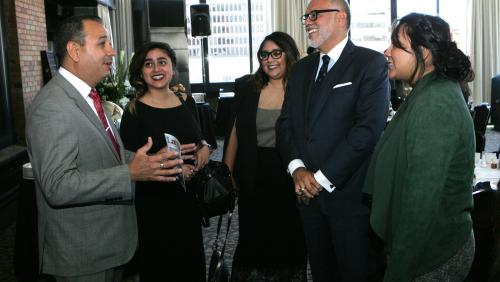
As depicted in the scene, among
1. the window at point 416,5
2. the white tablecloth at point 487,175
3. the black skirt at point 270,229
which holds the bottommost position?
the black skirt at point 270,229

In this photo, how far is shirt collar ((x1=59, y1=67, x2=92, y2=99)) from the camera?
1.81 m

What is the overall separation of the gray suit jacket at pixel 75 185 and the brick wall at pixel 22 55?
4544mm

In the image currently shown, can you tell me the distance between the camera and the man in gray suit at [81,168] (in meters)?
1.65

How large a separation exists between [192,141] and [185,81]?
7282 mm

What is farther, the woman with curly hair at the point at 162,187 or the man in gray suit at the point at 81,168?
the woman with curly hair at the point at 162,187

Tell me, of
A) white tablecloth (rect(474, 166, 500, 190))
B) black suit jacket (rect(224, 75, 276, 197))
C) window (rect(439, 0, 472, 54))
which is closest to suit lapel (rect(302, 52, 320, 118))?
black suit jacket (rect(224, 75, 276, 197))

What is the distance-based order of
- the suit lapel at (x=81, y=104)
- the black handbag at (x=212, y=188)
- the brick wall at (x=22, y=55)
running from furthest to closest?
the brick wall at (x=22, y=55) < the black handbag at (x=212, y=188) < the suit lapel at (x=81, y=104)

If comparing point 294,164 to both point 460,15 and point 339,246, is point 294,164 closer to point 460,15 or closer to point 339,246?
point 339,246

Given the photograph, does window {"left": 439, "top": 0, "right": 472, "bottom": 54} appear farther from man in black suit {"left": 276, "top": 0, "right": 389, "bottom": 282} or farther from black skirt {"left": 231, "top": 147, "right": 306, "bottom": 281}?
man in black suit {"left": 276, "top": 0, "right": 389, "bottom": 282}

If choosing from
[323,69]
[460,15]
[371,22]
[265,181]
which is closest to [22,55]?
[265,181]

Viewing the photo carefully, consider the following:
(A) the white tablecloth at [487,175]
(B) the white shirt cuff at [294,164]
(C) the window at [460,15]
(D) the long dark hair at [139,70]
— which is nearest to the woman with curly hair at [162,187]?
(D) the long dark hair at [139,70]

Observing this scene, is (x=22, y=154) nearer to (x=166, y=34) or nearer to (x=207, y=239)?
(x=207, y=239)

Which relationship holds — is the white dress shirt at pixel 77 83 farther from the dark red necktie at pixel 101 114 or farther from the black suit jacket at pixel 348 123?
the black suit jacket at pixel 348 123

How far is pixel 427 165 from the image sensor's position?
4.89 feet
